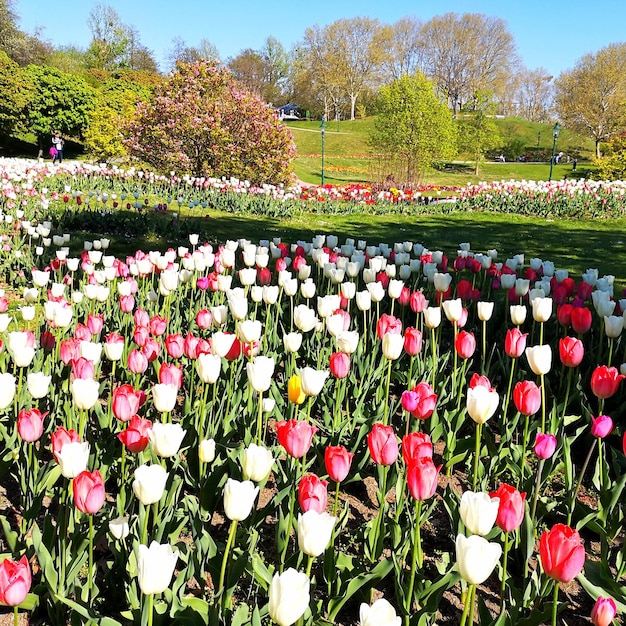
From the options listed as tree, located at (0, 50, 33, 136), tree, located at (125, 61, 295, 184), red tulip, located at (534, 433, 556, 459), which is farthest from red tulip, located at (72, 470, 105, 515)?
tree, located at (0, 50, 33, 136)

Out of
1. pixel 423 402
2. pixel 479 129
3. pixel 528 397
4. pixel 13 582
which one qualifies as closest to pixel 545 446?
pixel 528 397

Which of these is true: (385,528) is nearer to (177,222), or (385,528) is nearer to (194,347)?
(194,347)

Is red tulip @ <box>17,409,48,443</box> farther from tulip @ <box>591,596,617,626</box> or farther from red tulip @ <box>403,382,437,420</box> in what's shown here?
tulip @ <box>591,596,617,626</box>

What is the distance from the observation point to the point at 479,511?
52.6 inches

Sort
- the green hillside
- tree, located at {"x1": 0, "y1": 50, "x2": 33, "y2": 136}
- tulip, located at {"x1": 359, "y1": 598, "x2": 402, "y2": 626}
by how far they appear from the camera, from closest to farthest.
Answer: tulip, located at {"x1": 359, "y1": 598, "x2": 402, "y2": 626} → tree, located at {"x1": 0, "y1": 50, "x2": 33, "y2": 136} → the green hillside

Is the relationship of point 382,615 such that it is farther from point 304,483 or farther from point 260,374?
point 260,374

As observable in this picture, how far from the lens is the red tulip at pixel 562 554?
1.25 metres

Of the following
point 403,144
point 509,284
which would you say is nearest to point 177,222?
point 509,284

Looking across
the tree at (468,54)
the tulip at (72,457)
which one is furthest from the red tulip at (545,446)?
the tree at (468,54)

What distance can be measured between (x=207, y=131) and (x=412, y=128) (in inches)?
333

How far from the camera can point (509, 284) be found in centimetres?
387

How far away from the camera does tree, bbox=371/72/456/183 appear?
2050cm

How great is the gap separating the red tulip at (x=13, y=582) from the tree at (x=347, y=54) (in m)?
59.8

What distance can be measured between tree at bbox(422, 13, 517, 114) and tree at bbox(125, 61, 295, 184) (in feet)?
147
